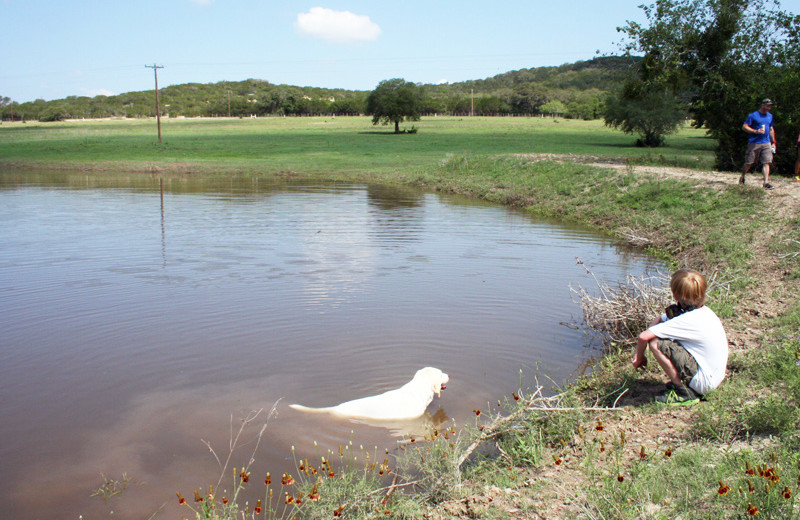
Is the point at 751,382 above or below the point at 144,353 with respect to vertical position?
above

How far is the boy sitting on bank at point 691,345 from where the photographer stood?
4930mm

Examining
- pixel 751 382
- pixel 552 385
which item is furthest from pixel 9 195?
pixel 751 382

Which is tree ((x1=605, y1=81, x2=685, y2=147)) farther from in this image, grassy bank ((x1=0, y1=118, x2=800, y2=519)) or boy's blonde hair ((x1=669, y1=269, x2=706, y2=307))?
boy's blonde hair ((x1=669, y1=269, x2=706, y2=307))

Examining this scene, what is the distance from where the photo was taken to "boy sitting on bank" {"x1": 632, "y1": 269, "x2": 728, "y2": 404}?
4930 millimetres

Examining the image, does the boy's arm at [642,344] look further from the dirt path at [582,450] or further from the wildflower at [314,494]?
the wildflower at [314,494]

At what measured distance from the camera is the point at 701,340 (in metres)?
4.92

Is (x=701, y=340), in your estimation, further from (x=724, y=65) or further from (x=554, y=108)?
(x=554, y=108)

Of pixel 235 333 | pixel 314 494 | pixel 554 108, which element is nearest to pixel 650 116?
pixel 235 333

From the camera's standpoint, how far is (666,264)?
39.6 feet

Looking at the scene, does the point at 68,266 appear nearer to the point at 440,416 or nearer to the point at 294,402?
the point at 294,402

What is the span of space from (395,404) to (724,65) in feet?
67.5

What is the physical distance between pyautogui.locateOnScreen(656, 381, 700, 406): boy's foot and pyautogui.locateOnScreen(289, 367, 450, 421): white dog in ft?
6.38

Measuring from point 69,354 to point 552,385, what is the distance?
539 centimetres

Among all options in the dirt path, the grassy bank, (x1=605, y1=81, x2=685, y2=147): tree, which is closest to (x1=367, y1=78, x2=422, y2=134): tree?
(x1=605, y1=81, x2=685, y2=147): tree
